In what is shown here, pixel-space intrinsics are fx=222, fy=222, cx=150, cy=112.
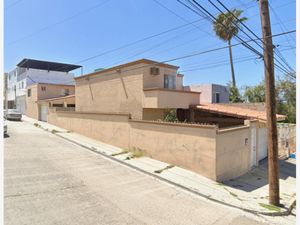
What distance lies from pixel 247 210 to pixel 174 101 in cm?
841

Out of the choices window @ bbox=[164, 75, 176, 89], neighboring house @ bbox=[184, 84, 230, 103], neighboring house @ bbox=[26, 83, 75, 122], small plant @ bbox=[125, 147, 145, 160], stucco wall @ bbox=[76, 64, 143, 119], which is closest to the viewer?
small plant @ bbox=[125, 147, 145, 160]

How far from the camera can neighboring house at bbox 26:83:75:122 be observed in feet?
86.2

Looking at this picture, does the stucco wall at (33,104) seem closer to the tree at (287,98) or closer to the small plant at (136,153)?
the small plant at (136,153)

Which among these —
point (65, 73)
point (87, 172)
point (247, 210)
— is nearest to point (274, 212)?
point (247, 210)

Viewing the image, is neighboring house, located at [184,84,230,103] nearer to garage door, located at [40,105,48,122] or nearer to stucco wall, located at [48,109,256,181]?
stucco wall, located at [48,109,256,181]

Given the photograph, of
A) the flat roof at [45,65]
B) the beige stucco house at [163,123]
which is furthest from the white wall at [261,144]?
the flat roof at [45,65]


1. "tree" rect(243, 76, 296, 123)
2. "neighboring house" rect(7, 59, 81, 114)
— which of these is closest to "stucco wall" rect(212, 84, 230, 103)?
"tree" rect(243, 76, 296, 123)

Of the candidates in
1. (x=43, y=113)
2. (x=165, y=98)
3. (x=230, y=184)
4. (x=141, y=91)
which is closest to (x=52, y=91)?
(x=43, y=113)

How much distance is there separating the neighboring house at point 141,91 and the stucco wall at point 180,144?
1598 millimetres

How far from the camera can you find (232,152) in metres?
9.84

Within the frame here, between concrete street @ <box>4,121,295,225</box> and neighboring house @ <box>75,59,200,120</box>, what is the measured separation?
4.86m

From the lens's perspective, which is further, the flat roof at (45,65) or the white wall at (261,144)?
the flat roof at (45,65)

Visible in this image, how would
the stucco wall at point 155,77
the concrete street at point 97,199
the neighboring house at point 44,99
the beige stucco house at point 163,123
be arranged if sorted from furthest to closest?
the neighboring house at point 44,99, the stucco wall at point 155,77, the beige stucco house at point 163,123, the concrete street at point 97,199

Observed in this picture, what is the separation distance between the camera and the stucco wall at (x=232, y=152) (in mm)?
9078
